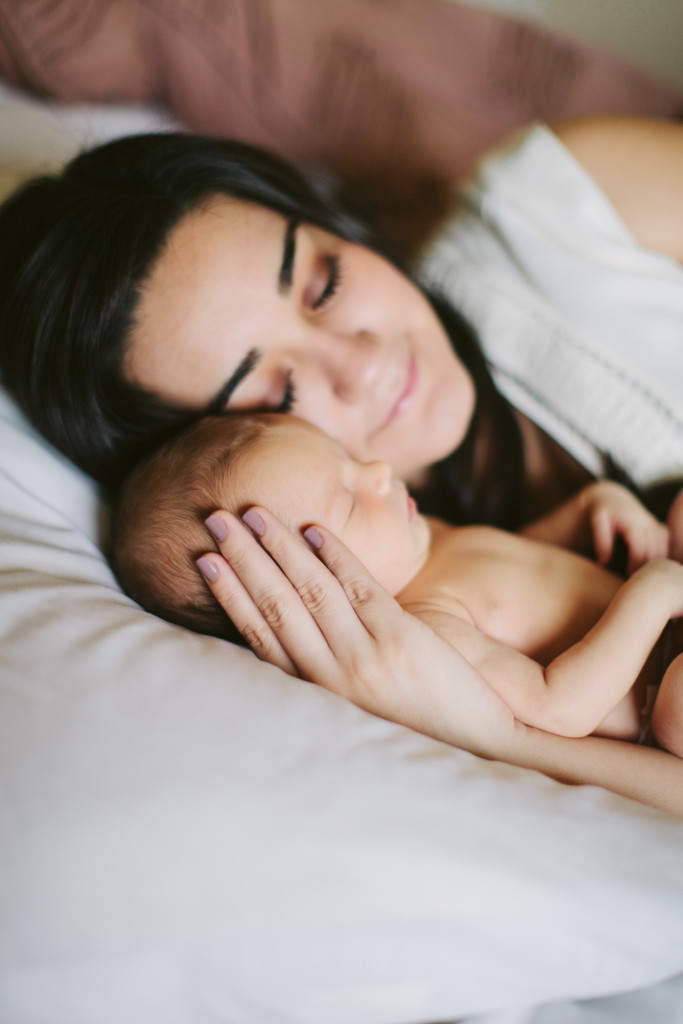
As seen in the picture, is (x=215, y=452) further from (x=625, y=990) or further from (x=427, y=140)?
(x=427, y=140)

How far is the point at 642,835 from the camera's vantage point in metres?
0.57

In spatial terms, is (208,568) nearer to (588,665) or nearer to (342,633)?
(342,633)

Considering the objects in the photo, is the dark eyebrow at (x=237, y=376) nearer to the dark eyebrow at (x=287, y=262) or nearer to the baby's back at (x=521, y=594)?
the dark eyebrow at (x=287, y=262)

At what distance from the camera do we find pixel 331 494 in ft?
2.68

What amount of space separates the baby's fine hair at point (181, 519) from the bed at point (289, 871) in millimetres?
204

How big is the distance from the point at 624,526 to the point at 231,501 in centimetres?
61

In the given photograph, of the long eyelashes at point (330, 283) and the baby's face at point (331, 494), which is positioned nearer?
the baby's face at point (331, 494)

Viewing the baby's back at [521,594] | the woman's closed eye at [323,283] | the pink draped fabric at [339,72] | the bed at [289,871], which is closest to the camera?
the bed at [289,871]

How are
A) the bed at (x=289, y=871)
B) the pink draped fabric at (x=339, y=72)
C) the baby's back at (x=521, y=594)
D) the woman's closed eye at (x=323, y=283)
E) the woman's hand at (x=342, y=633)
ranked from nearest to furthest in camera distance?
the bed at (x=289, y=871) < the woman's hand at (x=342, y=633) < the baby's back at (x=521, y=594) < the woman's closed eye at (x=323, y=283) < the pink draped fabric at (x=339, y=72)

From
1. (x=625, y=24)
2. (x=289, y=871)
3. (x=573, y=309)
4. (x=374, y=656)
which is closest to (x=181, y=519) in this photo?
(x=374, y=656)

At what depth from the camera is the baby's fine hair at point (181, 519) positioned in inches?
31.3

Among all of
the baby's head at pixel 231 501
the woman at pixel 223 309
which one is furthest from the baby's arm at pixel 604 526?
the baby's head at pixel 231 501

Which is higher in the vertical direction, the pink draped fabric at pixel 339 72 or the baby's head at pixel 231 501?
the pink draped fabric at pixel 339 72

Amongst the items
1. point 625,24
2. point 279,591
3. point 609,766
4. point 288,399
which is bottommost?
point 609,766
